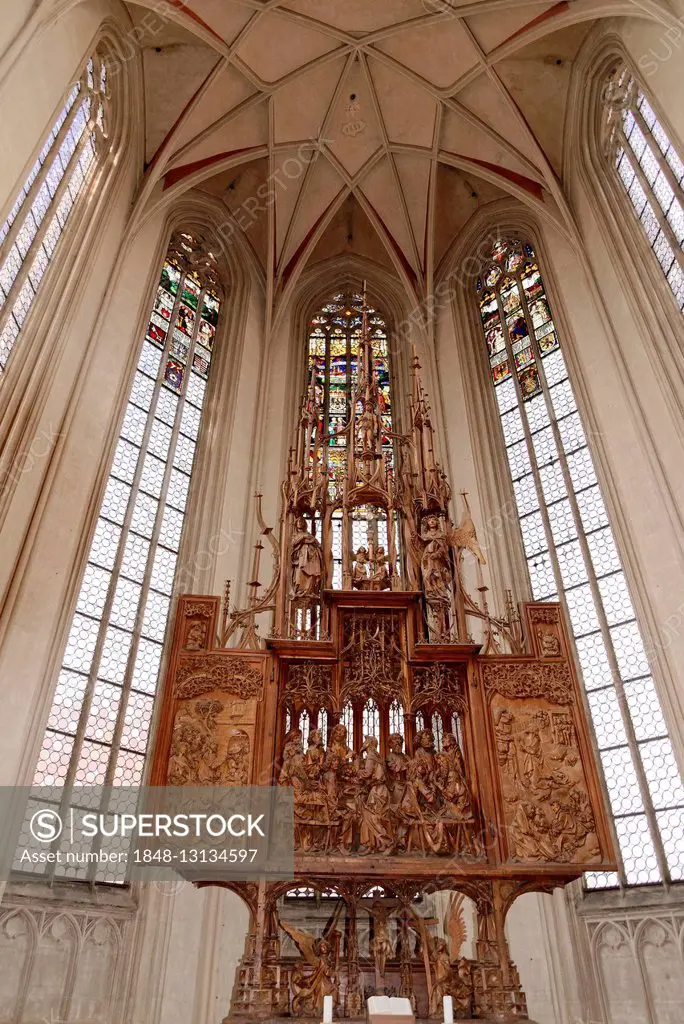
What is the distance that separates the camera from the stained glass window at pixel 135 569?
948cm

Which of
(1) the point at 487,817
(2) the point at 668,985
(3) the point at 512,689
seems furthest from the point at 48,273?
(2) the point at 668,985

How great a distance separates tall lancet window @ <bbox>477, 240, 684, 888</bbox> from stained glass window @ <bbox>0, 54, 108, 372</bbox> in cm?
833

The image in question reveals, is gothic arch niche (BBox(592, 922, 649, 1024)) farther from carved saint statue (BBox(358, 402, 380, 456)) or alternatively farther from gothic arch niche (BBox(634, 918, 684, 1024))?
carved saint statue (BBox(358, 402, 380, 456))

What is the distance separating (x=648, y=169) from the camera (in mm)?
11938

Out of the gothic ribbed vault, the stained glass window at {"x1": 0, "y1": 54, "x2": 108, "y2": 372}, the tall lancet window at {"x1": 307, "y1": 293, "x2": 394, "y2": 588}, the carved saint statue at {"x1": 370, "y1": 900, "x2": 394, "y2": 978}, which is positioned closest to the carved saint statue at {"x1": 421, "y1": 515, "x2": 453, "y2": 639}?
the carved saint statue at {"x1": 370, "y1": 900, "x2": 394, "y2": 978}

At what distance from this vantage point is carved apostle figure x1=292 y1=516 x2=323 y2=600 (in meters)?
7.69

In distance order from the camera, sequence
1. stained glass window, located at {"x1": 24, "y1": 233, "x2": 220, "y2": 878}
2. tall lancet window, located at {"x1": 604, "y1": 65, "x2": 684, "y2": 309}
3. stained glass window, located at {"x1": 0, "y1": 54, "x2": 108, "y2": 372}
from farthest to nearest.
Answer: tall lancet window, located at {"x1": 604, "y1": 65, "x2": 684, "y2": 309}, stained glass window, located at {"x1": 24, "y1": 233, "x2": 220, "y2": 878}, stained glass window, located at {"x1": 0, "y1": 54, "x2": 108, "y2": 372}

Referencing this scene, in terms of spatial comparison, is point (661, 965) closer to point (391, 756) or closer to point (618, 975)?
Answer: point (618, 975)

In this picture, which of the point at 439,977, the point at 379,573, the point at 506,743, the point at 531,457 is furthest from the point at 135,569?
the point at 439,977

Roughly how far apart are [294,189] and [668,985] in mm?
15567

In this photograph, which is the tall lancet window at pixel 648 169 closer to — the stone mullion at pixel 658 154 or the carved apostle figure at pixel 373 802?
the stone mullion at pixel 658 154

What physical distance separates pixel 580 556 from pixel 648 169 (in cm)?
650

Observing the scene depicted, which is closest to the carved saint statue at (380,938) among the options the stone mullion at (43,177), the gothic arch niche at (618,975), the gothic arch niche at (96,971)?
the gothic arch niche at (618,975)

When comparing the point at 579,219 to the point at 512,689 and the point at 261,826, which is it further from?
the point at 261,826
